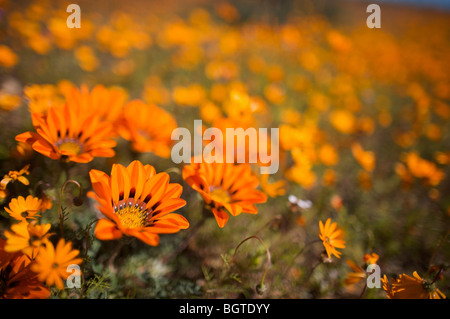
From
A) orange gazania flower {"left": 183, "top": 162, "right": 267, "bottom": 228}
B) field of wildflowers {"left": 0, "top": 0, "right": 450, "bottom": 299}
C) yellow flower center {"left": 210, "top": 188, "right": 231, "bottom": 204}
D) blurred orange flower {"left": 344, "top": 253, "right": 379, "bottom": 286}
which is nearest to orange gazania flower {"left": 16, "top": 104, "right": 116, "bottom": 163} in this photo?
field of wildflowers {"left": 0, "top": 0, "right": 450, "bottom": 299}

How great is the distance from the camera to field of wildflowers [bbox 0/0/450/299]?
1.10 metres

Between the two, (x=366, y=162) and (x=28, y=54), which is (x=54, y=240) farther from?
(x=28, y=54)

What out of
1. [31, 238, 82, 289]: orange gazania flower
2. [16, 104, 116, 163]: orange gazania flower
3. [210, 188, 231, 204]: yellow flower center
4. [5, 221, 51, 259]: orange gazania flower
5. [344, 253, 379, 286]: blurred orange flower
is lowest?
[344, 253, 379, 286]: blurred orange flower

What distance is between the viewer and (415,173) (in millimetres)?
2621

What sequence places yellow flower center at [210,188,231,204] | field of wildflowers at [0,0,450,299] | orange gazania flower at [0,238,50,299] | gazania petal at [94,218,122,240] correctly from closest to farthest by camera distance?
gazania petal at [94,218,122,240] → orange gazania flower at [0,238,50,299] → field of wildflowers at [0,0,450,299] → yellow flower center at [210,188,231,204]

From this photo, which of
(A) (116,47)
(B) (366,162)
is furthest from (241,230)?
(A) (116,47)

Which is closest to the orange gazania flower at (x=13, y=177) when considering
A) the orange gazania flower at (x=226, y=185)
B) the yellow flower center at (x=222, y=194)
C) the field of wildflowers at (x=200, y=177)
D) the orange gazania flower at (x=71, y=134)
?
the field of wildflowers at (x=200, y=177)

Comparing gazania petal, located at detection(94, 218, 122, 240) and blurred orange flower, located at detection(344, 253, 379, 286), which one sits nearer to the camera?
gazania petal, located at detection(94, 218, 122, 240)

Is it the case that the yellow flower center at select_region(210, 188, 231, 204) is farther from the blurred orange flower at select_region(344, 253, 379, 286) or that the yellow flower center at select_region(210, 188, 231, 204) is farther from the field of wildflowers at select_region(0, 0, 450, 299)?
the blurred orange flower at select_region(344, 253, 379, 286)

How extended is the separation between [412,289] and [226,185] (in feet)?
3.56

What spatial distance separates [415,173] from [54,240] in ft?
10.5

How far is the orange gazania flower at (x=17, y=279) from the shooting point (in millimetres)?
928

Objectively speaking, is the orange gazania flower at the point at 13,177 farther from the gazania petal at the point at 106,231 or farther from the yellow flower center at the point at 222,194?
the yellow flower center at the point at 222,194

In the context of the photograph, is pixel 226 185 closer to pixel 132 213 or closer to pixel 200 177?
pixel 200 177
